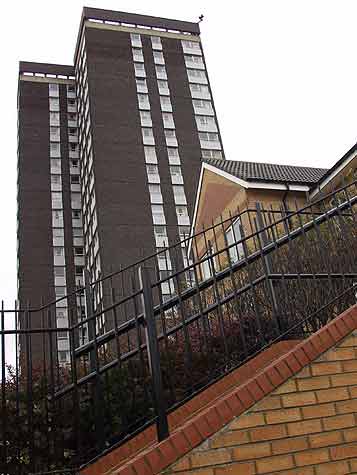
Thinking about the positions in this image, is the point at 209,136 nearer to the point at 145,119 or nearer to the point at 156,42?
the point at 145,119

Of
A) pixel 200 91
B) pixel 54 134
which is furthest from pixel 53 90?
pixel 200 91

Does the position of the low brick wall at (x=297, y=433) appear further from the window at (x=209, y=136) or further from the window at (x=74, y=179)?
the window at (x=74, y=179)

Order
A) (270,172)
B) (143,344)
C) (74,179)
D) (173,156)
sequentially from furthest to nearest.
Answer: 1. (74,179)
2. (173,156)
3. (270,172)
4. (143,344)

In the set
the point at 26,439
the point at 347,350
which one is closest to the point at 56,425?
the point at 26,439

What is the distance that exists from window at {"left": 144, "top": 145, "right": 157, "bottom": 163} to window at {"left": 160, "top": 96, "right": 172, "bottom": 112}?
5.17m

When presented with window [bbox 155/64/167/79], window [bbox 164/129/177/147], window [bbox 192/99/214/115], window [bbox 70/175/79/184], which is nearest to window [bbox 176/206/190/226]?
window [bbox 164/129/177/147]

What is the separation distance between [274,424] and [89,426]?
2.38 meters

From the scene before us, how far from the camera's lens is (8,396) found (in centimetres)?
493

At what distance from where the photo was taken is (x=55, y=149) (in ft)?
181

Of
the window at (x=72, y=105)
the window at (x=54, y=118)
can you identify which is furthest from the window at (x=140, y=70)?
the window at (x=54, y=118)

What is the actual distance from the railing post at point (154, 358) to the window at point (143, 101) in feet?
156

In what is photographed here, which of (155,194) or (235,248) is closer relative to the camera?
(235,248)

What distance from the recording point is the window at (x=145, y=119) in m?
48.1

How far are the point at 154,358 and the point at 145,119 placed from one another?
46792 mm
